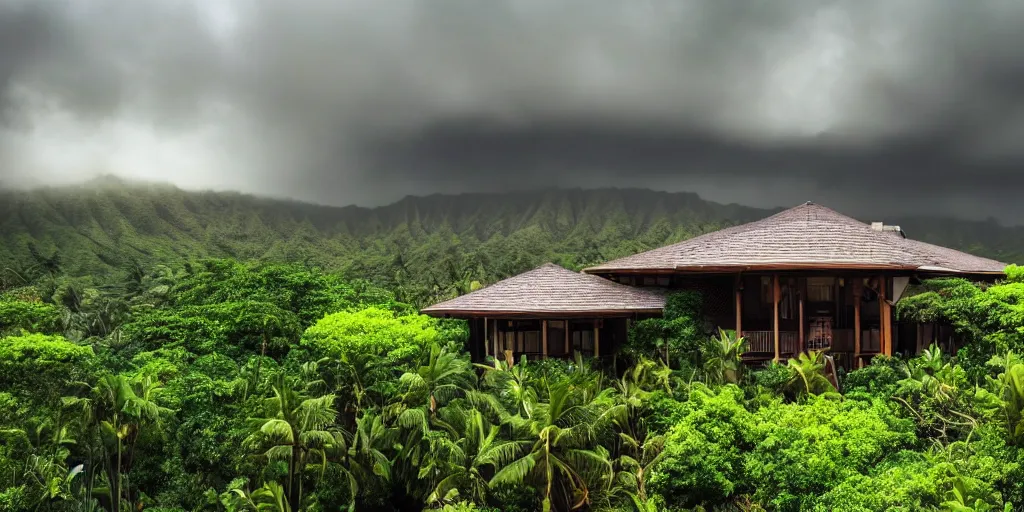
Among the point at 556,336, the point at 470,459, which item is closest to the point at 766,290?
the point at 556,336

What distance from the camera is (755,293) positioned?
23.5 metres

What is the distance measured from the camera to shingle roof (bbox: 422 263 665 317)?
23.0 metres

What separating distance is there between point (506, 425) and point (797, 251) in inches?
403

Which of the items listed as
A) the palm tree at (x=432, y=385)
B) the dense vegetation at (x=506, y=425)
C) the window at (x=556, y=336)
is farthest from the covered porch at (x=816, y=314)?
the palm tree at (x=432, y=385)

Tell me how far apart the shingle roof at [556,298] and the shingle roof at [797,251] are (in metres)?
1.04

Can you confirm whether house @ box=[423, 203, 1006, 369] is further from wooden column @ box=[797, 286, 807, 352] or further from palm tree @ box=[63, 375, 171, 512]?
palm tree @ box=[63, 375, 171, 512]

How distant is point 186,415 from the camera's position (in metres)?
21.7

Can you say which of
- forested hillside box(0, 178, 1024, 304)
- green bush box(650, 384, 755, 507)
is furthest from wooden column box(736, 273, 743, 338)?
forested hillside box(0, 178, 1024, 304)

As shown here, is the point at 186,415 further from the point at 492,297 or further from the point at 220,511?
the point at 492,297

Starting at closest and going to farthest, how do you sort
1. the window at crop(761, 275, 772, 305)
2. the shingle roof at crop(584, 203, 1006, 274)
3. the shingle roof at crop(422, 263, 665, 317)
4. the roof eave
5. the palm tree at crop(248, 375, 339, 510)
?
1. the palm tree at crop(248, 375, 339, 510)
2. the shingle roof at crop(584, 203, 1006, 274)
3. the roof eave
4. the shingle roof at crop(422, 263, 665, 317)
5. the window at crop(761, 275, 772, 305)

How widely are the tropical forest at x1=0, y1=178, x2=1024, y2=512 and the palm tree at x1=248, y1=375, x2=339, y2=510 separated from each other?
61 millimetres

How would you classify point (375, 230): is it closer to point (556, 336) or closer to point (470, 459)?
point (556, 336)

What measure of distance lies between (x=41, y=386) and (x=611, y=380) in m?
17.3

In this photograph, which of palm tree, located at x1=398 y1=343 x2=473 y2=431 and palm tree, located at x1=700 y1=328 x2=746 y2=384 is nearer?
palm tree, located at x1=700 y1=328 x2=746 y2=384
